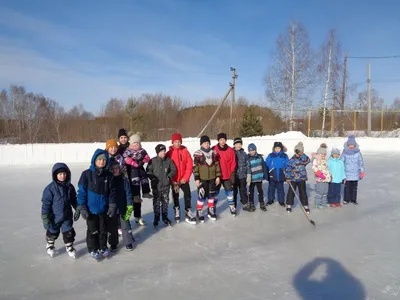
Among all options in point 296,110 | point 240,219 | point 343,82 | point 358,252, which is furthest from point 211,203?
point 343,82

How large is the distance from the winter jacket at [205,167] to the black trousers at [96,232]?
1708 mm

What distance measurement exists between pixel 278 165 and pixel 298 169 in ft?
1.35

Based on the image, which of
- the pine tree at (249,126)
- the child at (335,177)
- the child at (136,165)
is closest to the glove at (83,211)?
the child at (136,165)

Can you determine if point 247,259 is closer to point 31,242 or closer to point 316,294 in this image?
point 316,294

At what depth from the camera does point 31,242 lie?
421 centimetres

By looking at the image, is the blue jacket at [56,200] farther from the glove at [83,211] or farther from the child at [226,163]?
the child at [226,163]

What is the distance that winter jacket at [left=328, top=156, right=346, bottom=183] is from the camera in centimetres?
585

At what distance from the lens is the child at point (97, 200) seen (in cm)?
344

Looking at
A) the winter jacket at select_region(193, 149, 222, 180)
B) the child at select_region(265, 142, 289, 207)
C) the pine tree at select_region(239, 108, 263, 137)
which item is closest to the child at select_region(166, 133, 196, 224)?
the winter jacket at select_region(193, 149, 222, 180)

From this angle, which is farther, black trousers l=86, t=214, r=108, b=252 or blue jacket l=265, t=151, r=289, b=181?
blue jacket l=265, t=151, r=289, b=181

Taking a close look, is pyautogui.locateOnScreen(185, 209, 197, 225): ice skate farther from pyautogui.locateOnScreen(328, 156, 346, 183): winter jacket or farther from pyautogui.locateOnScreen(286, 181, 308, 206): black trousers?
pyautogui.locateOnScreen(328, 156, 346, 183): winter jacket

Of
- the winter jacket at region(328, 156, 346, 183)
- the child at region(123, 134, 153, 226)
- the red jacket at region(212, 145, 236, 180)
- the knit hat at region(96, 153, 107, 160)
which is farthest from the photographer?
the winter jacket at region(328, 156, 346, 183)

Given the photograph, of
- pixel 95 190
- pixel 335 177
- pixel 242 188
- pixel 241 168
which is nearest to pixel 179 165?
pixel 241 168

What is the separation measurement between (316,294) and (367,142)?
17720 mm
